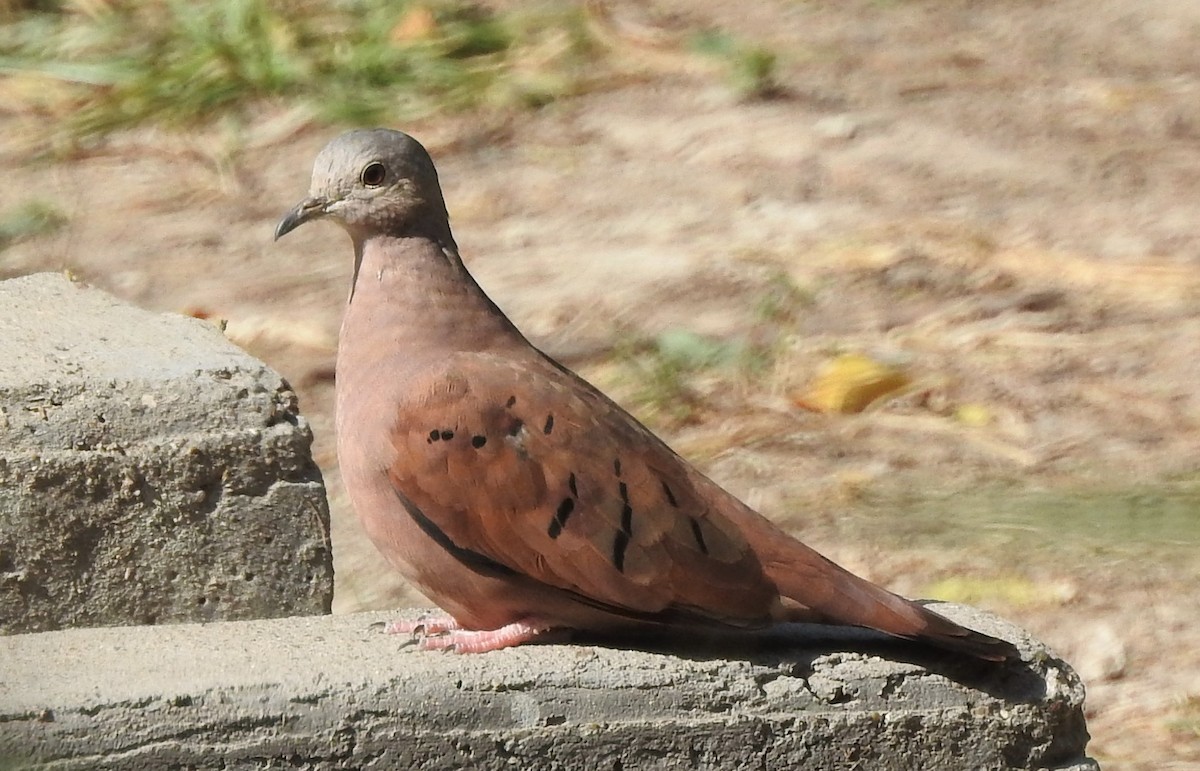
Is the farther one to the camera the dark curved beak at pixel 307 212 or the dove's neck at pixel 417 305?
the dark curved beak at pixel 307 212

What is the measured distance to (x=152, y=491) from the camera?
359 cm

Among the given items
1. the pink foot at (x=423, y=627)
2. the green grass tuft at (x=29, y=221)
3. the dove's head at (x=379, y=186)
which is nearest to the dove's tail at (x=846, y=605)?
the pink foot at (x=423, y=627)

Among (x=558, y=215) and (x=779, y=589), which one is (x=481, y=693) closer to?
(x=779, y=589)

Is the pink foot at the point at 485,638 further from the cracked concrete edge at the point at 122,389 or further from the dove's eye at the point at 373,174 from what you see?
the dove's eye at the point at 373,174

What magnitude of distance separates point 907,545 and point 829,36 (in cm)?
380

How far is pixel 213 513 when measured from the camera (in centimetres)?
365

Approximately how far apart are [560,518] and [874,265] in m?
3.60

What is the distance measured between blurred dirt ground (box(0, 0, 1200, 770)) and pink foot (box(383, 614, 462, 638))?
4.53ft

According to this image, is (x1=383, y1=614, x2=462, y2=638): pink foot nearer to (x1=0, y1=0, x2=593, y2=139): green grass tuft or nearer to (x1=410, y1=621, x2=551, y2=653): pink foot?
(x1=410, y1=621, x2=551, y2=653): pink foot

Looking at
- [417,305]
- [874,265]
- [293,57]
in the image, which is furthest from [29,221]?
[417,305]

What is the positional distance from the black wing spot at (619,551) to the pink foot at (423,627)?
353 millimetres

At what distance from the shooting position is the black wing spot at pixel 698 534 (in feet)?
10.8

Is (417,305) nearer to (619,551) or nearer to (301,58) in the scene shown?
(619,551)

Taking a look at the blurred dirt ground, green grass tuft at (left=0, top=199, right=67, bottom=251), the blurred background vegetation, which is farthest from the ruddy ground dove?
the blurred background vegetation
